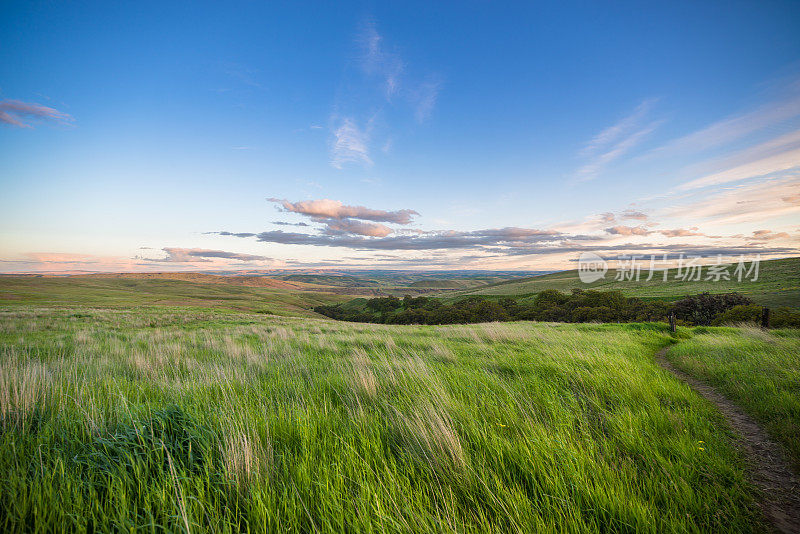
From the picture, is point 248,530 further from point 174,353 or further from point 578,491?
point 174,353

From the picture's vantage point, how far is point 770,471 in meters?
3.08

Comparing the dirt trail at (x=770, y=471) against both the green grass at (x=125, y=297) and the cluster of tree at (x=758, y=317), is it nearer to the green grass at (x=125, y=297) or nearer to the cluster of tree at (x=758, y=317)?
the cluster of tree at (x=758, y=317)

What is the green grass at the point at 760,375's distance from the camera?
418cm

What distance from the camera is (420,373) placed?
4.33 meters

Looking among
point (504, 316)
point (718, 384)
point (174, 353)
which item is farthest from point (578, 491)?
point (504, 316)

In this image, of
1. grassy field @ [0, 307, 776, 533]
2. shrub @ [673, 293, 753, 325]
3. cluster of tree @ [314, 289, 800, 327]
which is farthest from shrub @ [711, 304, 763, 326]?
grassy field @ [0, 307, 776, 533]

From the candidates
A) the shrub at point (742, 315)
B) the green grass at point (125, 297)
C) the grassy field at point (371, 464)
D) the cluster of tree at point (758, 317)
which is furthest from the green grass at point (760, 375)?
the green grass at point (125, 297)

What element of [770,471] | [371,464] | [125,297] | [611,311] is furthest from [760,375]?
[125,297]

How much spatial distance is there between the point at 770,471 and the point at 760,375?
4.53 m

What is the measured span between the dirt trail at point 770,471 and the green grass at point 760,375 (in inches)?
5.6

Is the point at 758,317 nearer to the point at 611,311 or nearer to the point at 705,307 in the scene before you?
the point at 705,307

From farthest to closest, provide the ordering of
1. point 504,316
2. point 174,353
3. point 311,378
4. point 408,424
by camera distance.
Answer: point 504,316
point 174,353
point 311,378
point 408,424

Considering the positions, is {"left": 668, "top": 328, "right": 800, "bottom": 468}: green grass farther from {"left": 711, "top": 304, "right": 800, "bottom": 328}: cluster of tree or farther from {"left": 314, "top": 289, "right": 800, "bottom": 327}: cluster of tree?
{"left": 314, "top": 289, "right": 800, "bottom": 327}: cluster of tree

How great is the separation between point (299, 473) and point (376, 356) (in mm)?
4956
